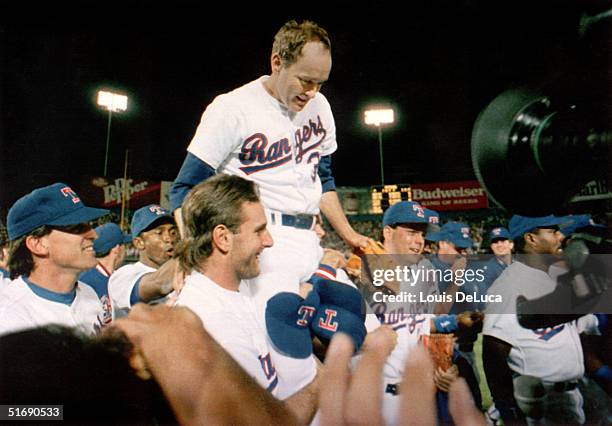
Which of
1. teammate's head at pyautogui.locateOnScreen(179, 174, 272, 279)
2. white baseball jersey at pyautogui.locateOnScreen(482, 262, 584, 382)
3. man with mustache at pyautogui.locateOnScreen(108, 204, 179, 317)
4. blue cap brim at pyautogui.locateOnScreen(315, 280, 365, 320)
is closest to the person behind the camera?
teammate's head at pyautogui.locateOnScreen(179, 174, 272, 279)

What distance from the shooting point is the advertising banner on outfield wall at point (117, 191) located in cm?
144

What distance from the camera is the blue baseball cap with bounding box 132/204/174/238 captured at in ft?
4.77

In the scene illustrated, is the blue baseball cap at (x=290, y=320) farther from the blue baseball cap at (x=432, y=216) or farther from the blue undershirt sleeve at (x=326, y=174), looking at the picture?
the blue baseball cap at (x=432, y=216)

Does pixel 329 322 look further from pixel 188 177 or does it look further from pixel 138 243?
pixel 138 243

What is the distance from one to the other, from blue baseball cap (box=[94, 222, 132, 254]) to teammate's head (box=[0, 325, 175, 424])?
11.7 inches

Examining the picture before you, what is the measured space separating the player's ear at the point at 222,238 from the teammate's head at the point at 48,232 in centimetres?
47

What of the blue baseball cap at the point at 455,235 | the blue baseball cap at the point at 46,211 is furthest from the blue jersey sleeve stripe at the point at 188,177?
the blue baseball cap at the point at 455,235

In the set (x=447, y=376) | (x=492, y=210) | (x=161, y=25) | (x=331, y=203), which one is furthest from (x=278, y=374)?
(x=161, y=25)

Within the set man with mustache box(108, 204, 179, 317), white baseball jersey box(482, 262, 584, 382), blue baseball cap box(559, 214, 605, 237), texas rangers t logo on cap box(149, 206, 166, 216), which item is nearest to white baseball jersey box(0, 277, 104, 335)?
man with mustache box(108, 204, 179, 317)

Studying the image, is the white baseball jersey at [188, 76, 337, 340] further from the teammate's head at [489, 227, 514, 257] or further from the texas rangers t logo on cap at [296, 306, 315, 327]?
the teammate's head at [489, 227, 514, 257]

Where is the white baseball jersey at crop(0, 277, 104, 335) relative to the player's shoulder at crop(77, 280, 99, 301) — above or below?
below

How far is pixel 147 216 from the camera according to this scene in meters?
1.49

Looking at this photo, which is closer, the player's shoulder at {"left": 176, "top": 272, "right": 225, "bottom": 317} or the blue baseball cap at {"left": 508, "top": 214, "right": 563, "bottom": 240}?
the player's shoulder at {"left": 176, "top": 272, "right": 225, "bottom": 317}

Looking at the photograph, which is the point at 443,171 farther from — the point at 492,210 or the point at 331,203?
the point at 331,203
